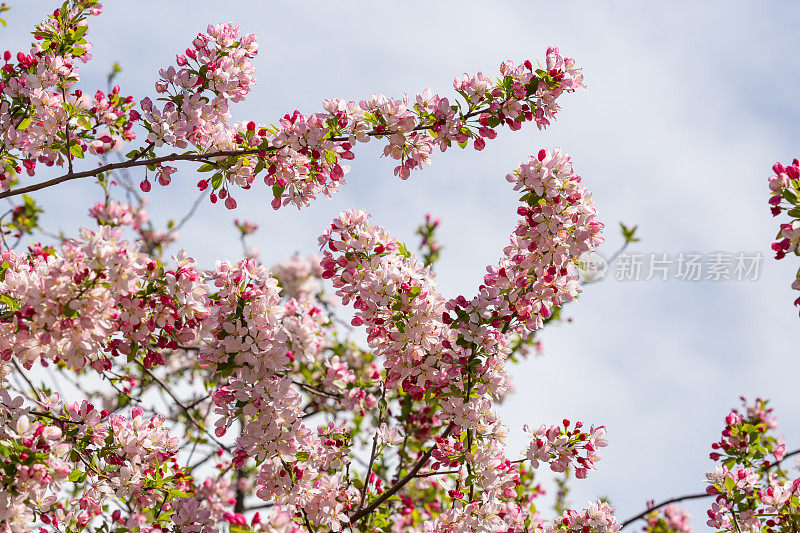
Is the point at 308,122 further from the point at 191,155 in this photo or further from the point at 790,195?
the point at 790,195

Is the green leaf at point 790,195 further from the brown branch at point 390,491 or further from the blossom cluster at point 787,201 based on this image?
the brown branch at point 390,491

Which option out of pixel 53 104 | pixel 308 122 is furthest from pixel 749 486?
pixel 53 104

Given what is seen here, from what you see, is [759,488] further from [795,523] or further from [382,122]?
[382,122]

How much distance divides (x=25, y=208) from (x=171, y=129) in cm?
303

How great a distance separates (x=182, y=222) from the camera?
6336 mm

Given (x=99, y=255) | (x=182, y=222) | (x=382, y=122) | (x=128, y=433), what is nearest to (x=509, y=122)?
(x=382, y=122)

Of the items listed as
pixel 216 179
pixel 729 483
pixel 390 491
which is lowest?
pixel 390 491

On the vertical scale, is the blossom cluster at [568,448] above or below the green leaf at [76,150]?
below

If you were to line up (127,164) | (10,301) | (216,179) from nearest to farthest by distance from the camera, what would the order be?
(10,301) < (127,164) < (216,179)

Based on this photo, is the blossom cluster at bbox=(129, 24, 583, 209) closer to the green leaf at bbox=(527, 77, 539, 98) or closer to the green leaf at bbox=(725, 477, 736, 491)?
the green leaf at bbox=(527, 77, 539, 98)

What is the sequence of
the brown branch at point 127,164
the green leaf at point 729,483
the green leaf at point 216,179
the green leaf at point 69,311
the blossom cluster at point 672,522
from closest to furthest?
the green leaf at point 69,311, the brown branch at point 127,164, the green leaf at point 216,179, the green leaf at point 729,483, the blossom cluster at point 672,522

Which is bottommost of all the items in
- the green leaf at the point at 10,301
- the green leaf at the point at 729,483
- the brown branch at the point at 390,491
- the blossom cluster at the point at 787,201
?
the brown branch at the point at 390,491

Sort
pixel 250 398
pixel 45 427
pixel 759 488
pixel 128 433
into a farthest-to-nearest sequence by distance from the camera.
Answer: pixel 759 488
pixel 128 433
pixel 250 398
pixel 45 427

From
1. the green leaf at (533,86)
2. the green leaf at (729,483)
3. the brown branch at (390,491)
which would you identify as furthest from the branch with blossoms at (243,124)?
the green leaf at (729,483)
